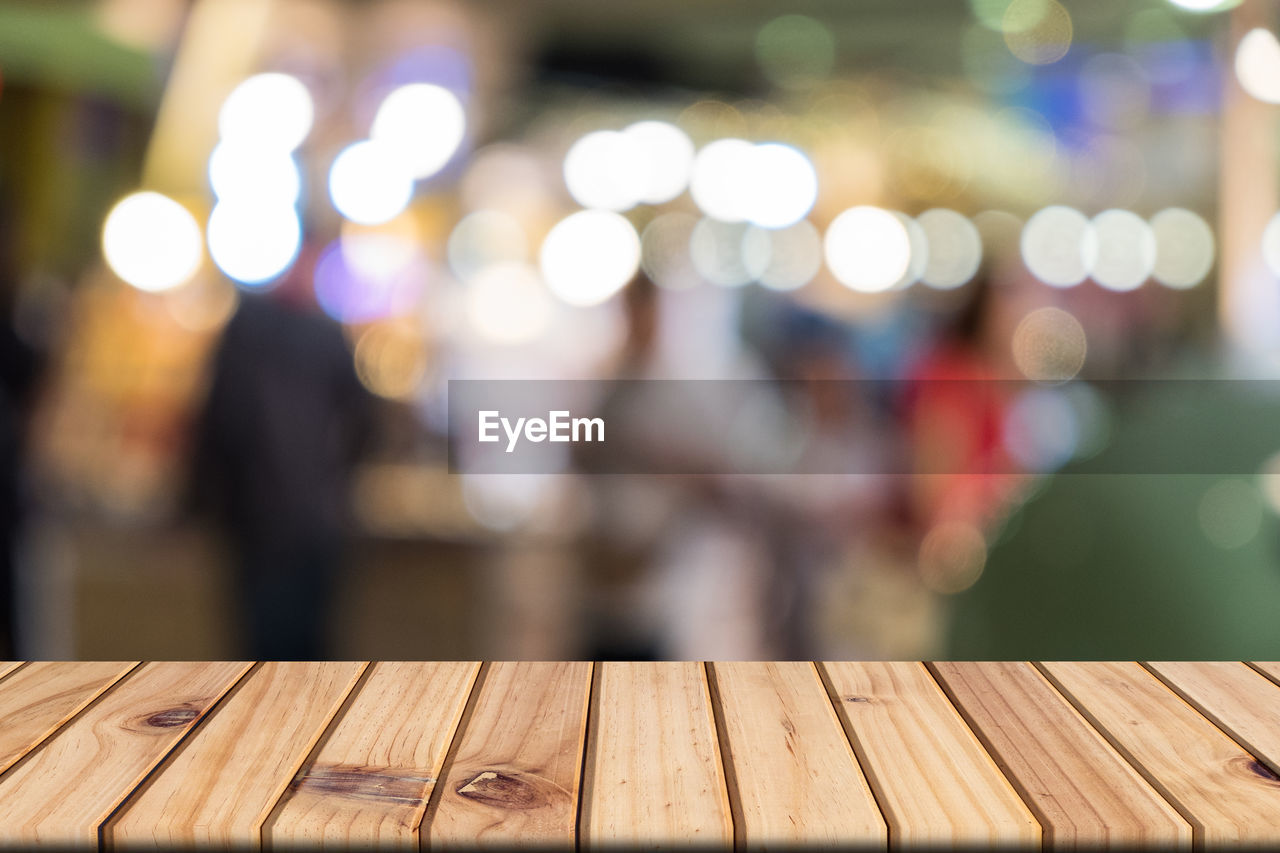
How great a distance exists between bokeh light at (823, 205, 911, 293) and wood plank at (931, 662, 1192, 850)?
1.25 feet

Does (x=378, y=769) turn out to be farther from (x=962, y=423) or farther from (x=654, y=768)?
(x=962, y=423)

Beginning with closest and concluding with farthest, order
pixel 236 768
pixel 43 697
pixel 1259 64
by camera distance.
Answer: pixel 236 768, pixel 43 697, pixel 1259 64

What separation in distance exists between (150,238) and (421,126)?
0.29 meters

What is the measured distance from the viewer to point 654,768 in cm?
77

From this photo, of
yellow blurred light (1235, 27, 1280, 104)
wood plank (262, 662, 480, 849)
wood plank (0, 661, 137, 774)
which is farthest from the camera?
yellow blurred light (1235, 27, 1280, 104)

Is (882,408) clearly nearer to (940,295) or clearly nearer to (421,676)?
(940,295)

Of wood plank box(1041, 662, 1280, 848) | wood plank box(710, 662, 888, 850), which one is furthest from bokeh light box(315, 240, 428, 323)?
wood plank box(1041, 662, 1280, 848)

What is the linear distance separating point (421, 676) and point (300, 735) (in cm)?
18

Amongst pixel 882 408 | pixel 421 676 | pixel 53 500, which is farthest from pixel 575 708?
pixel 53 500

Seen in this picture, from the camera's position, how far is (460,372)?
1.16 m

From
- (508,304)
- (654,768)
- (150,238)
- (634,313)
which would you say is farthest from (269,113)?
(654,768)

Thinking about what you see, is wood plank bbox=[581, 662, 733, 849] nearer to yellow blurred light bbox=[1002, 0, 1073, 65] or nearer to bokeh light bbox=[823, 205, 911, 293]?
bokeh light bbox=[823, 205, 911, 293]

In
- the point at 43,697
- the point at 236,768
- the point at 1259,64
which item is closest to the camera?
the point at 236,768

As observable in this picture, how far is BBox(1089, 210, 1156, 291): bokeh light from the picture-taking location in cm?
114
